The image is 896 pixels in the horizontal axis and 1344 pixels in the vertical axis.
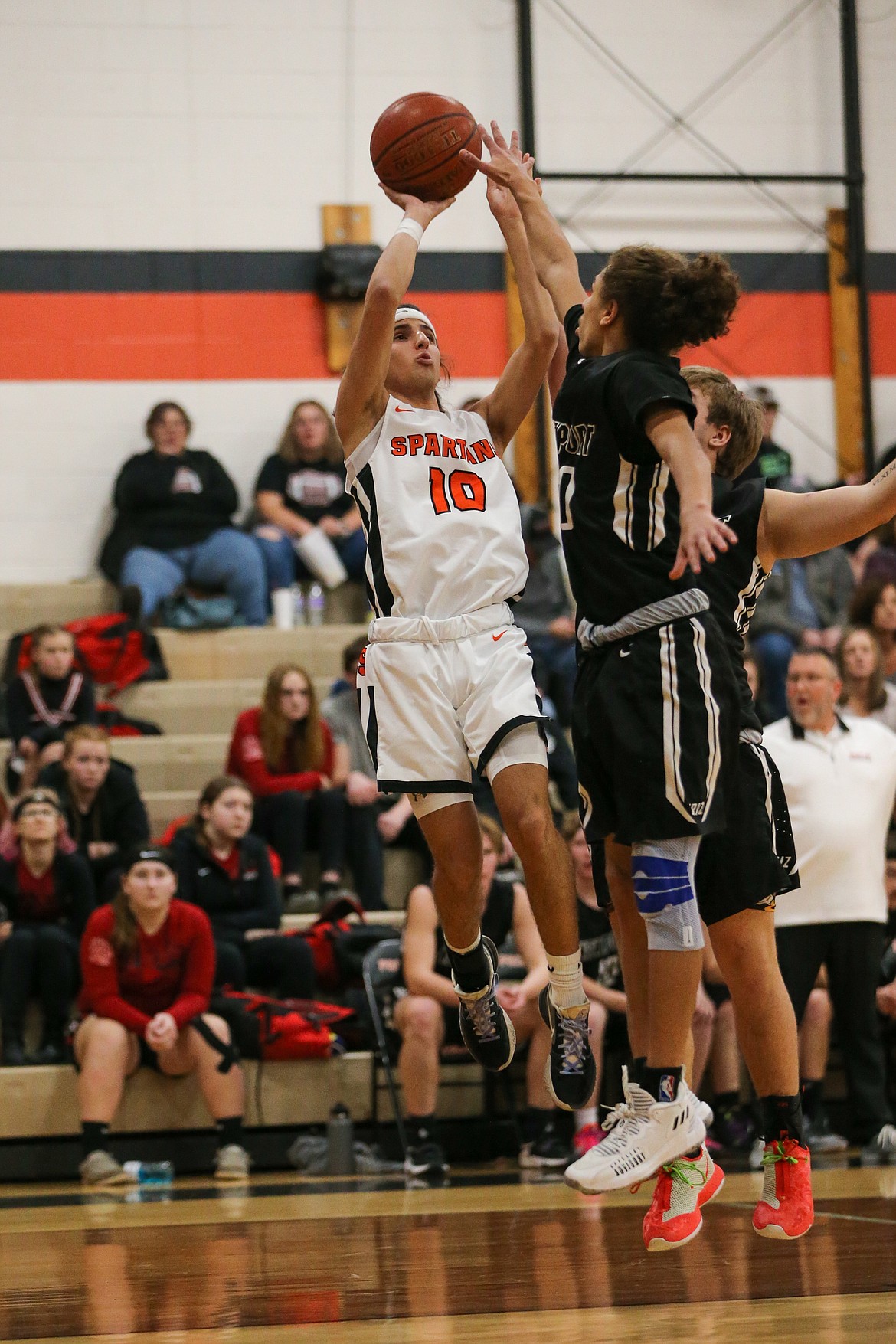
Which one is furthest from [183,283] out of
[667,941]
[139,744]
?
[667,941]

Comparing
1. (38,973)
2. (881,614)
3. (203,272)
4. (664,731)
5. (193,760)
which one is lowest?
(38,973)

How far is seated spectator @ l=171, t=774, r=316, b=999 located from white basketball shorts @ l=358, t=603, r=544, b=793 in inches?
145

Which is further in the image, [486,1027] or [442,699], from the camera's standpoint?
[486,1027]

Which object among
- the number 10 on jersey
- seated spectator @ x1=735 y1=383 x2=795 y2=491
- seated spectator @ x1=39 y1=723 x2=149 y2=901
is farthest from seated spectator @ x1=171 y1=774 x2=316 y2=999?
seated spectator @ x1=735 y1=383 x2=795 y2=491

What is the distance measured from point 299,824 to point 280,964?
942 mm

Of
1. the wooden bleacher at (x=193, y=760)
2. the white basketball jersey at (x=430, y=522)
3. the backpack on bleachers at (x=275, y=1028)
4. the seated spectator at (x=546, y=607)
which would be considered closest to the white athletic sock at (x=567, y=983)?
the white basketball jersey at (x=430, y=522)

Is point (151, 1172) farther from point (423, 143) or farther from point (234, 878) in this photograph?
point (423, 143)

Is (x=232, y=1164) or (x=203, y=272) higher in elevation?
(x=203, y=272)

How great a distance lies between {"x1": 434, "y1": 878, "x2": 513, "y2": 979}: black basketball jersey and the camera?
761 cm

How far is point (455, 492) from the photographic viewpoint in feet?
14.3

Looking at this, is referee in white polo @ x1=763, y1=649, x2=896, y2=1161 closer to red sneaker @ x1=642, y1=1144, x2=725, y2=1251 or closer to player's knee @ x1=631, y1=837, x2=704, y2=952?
red sneaker @ x1=642, y1=1144, x2=725, y2=1251

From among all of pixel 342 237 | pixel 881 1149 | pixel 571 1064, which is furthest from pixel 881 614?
pixel 571 1064

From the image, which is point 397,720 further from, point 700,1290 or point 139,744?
point 139,744

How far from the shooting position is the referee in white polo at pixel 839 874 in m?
6.96
